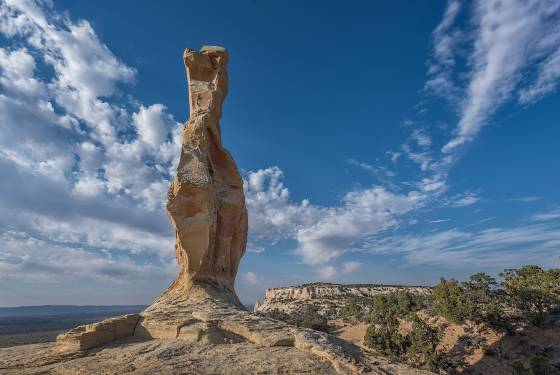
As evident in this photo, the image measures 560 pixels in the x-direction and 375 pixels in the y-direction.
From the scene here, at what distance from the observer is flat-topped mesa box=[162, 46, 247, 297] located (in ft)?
54.6

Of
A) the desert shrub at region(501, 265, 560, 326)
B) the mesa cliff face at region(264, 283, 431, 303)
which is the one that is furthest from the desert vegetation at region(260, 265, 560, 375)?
the mesa cliff face at region(264, 283, 431, 303)

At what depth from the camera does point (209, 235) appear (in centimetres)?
1725

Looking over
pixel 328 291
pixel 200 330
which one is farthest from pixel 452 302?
pixel 328 291

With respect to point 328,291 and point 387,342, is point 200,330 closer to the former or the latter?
point 387,342

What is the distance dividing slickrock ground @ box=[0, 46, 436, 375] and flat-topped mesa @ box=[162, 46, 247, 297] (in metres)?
0.05

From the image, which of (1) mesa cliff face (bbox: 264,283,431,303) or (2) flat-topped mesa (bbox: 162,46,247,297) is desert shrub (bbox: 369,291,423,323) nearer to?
(2) flat-topped mesa (bbox: 162,46,247,297)

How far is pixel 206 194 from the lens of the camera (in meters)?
16.8

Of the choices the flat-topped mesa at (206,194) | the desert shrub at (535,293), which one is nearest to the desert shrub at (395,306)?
the desert shrub at (535,293)

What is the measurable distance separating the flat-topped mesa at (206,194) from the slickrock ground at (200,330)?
2.1 inches

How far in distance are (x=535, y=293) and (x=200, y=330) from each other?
43.5m

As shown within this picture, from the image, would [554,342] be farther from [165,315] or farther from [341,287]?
[341,287]

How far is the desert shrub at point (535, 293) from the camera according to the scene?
127 ft

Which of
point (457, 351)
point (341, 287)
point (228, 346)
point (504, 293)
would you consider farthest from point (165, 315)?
point (341, 287)

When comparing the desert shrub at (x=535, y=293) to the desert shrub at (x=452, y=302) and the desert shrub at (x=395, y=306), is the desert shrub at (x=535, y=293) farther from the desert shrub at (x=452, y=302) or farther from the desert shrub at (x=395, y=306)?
the desert shrub at (x=395, y=306)
